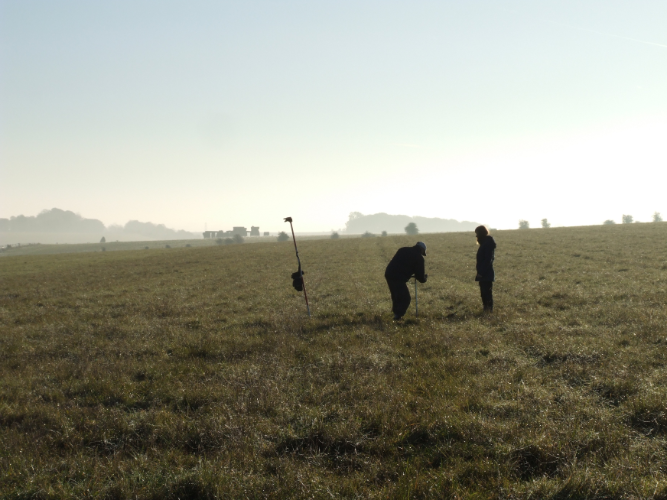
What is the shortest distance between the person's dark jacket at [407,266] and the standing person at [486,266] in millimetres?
2038

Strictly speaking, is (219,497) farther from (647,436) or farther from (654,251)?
(654,251)

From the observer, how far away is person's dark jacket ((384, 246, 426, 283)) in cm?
1368

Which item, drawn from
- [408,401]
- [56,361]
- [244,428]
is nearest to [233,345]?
[56,361]

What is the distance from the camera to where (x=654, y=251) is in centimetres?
2852

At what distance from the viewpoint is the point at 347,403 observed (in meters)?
7.00

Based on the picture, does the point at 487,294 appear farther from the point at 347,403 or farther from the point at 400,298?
the point at 347,403

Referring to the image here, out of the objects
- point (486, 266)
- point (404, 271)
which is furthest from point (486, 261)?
point (404, 271)

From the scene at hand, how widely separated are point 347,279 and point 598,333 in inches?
618

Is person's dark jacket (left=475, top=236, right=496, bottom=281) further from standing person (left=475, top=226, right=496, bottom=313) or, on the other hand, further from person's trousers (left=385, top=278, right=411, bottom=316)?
person's trousers (left=385, top=278, right=411, bottom=316)

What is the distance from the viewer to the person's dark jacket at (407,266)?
1368 centimetres

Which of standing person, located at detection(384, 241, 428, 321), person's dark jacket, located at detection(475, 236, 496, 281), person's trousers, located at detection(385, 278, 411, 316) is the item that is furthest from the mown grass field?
person's dark jacket, located at detection(475, 236, 496, 281)

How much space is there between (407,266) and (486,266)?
9.12 feet

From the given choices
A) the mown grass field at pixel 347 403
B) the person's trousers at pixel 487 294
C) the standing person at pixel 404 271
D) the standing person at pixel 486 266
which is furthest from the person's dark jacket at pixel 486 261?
the standing person at pixel 404 271

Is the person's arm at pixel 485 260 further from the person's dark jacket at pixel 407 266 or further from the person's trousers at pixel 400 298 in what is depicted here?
the person's trousers at pixel 400 298
